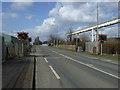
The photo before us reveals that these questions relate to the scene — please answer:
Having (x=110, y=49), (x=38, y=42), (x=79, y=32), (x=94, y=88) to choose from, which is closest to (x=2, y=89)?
(x=94, y=88)

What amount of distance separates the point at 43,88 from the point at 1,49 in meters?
9.82

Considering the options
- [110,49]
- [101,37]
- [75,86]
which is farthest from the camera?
[110,49]

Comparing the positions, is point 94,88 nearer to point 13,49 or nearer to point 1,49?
point 1,49

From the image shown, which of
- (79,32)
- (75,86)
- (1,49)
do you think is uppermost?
(79,32)

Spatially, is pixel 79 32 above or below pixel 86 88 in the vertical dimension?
above

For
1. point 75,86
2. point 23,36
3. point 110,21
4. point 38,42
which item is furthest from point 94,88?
point 38,42

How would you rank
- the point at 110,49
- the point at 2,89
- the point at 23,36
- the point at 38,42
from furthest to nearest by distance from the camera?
1. the point at 38,42
2. the point at 110,49
3. the point at 23,36
4. the point at 2,89

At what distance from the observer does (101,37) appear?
1259 inches

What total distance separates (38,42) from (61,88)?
597 ft

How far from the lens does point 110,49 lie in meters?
36.2

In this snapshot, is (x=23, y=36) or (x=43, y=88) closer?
(x=43, y=88)

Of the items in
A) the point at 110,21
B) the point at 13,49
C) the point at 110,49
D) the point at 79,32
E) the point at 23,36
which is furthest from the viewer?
the point at 79,32

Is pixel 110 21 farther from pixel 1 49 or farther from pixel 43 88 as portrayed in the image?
pixel 43 88

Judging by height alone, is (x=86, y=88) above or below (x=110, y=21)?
below
